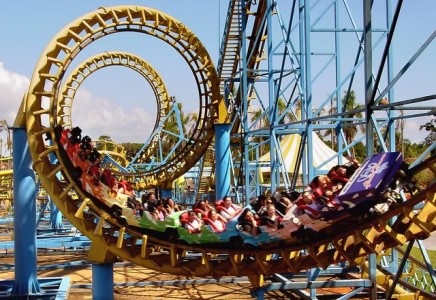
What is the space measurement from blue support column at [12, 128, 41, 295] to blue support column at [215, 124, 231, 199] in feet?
12.1

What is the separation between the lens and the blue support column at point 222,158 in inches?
413

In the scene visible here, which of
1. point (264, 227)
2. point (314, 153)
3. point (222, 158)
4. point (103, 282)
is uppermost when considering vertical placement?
point (314, 153)

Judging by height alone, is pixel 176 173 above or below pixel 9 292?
above

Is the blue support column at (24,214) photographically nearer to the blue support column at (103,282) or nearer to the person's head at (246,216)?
the blue support column at (103,282)

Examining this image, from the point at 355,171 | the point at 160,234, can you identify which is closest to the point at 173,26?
the point at 160,234

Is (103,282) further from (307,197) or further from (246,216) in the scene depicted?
(307,197)

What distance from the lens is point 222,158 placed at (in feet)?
34.4

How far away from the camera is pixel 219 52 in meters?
14.8

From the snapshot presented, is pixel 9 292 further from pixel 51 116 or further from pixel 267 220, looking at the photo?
pixel 267 220

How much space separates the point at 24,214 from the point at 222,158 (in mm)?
3879

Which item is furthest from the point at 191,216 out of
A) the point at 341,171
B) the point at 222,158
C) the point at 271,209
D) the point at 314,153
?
the point at 314,153

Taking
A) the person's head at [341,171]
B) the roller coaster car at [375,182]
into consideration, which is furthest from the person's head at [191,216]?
the roller coaster car at [375,182]

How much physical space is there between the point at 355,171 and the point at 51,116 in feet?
11.8

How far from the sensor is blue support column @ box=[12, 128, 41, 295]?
7480mm
